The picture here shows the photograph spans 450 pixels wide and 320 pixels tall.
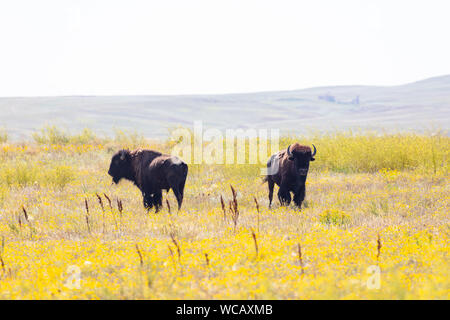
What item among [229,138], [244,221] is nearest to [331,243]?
[244,221]

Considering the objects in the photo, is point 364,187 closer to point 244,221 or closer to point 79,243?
point 244,221

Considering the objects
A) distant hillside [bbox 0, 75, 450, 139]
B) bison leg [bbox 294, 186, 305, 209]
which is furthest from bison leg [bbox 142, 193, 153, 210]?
distant hillside [bbox 0, 75, 450, 139]

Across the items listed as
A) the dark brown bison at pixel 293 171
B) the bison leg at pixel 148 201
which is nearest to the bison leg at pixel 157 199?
the bison leg at pixel 148 201

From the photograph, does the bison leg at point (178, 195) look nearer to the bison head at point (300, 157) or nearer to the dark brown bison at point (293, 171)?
the dark brown bison at point (293, 171)

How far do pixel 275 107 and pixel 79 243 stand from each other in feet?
390

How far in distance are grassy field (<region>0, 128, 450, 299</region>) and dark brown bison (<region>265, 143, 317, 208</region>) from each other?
1.50 ft

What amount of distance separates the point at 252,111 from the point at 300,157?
107m

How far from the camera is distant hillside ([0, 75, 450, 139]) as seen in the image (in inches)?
3098

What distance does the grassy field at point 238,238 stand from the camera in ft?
16.3

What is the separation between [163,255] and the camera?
6.29 meters

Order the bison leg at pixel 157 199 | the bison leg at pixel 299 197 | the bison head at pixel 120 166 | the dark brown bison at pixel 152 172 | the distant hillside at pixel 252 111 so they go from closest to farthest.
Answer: the dark brown bison at pixel 152 172, the bison leg at pixel 299 197, the bison leg at pixel 157 199, the bison head at pixel 120 166, the distant hillside at pixel 252 111

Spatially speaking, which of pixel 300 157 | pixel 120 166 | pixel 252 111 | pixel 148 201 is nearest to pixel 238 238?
pixel 300 157

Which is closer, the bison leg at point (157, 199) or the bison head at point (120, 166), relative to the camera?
the bison leg at point (157, 199)

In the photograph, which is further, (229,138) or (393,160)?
(229,138)
